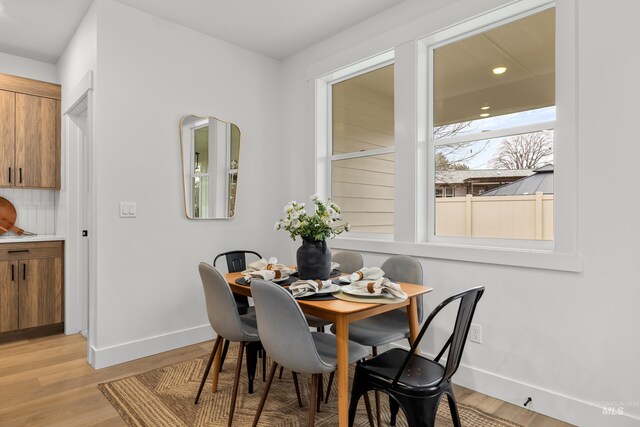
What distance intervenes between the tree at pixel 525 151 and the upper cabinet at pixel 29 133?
4.05 meters

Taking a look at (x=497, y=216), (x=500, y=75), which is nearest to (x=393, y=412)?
(x=497, y=216)

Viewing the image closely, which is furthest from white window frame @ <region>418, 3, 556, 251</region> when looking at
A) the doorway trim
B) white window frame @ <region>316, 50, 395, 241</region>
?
the doorway trim

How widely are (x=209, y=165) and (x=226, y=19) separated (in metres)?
1.23

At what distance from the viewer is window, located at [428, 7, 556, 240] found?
2.29 meters

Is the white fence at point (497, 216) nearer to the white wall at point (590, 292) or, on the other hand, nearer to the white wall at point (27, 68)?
the white wall at point (590, 292)

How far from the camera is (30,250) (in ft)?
11.4

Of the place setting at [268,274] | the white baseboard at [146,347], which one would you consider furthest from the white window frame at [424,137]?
the white baseboard at [146,347]

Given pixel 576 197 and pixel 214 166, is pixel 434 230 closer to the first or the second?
pixel 576 197

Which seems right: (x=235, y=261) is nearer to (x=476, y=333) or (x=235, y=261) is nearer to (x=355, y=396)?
(x=355, y=396)

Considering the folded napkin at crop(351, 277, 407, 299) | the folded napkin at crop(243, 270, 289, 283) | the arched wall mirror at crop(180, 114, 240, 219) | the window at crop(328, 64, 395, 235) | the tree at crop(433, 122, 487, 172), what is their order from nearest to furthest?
the folded napkin at crop(351, 277, 407, 299) → the folded napkin at crop(243, 270, 289, 283) → the tree at crop(433, 122, 487, 172) → the window at crop(328, 64, 395, 235) → the arched wall mirror at crop(180, 114, 240, 219)

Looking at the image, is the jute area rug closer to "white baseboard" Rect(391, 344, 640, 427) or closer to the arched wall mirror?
"white baseboard" Rect(391, 344, 640, 427)

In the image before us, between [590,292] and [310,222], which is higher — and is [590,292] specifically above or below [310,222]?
below

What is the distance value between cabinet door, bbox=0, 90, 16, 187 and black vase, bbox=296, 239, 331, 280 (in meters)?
3.19

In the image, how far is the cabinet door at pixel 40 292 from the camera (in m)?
3.45
